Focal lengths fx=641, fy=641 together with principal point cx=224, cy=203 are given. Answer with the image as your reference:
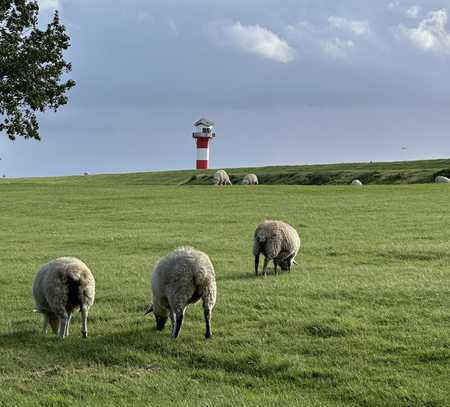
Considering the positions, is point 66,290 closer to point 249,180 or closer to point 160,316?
point 160,316

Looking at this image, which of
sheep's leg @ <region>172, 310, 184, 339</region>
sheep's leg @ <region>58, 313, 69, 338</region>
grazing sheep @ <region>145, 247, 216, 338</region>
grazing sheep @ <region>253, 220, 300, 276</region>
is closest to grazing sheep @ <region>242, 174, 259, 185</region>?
grazing sheep @ <region>253, 220, 300, 276</region>

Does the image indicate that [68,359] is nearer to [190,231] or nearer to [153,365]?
[153,365]

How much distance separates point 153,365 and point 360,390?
10.4 feet

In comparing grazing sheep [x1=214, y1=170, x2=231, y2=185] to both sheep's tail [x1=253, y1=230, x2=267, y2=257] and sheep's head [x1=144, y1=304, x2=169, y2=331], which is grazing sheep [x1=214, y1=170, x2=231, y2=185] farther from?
sheep's head [x1=144, y1=304, x2=169, y2=331]

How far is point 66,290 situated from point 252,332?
332 cm

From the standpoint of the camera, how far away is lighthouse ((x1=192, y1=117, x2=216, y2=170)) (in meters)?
113

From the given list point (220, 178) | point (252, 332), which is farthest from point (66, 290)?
point (220, 178)

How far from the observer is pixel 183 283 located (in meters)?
10.5

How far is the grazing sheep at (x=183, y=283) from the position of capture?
1059 cm

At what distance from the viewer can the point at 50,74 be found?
77.0 ft

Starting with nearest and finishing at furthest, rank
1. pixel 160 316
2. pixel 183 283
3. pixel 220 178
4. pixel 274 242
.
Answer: pixel 183 283 < pixel 160 316 < pixel 274 242 < pixel 220 178

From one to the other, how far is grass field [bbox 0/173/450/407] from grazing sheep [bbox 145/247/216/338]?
1.79 ft

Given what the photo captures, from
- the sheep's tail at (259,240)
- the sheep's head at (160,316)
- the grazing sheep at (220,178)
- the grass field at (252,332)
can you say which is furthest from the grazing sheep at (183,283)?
the grazing sheep at (220,178)

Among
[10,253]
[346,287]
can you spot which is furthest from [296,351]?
[10,253]
